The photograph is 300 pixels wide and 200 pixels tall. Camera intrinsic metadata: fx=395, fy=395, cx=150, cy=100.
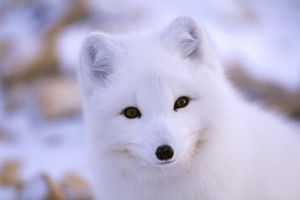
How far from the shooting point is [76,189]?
3.28 meters

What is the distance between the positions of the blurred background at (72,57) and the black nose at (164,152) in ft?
7.11

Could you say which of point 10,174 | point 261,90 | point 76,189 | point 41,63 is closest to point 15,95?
point 41,63

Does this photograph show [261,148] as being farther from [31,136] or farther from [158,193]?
[31,136]

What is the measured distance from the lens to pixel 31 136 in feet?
14.8

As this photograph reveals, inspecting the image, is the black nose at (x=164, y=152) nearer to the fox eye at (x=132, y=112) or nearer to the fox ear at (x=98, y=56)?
the fox eye at (x=132, y=112)

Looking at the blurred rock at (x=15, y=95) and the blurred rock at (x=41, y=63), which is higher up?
the blurred rock at (x=41, y=63)

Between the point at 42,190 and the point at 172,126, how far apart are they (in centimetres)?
147

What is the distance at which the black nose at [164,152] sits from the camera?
1729mm

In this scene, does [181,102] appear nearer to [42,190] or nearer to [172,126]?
[172,126]

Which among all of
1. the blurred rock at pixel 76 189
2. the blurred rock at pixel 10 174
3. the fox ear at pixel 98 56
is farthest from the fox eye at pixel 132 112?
the blurred rock at pixel 10 174

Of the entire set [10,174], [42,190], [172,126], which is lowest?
[172,126]

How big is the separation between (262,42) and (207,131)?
11.2 ft

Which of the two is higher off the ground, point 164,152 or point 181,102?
point 181,102

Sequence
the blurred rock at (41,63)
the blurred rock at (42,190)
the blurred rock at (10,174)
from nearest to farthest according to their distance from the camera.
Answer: the blurred rock at (42,190) → the blurred rock at (10,174) → the blurred rock at (41,63)
